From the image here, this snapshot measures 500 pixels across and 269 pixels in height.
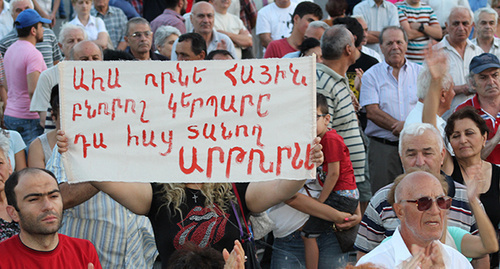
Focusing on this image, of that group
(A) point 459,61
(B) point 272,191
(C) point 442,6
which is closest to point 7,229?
(B) point 272,191

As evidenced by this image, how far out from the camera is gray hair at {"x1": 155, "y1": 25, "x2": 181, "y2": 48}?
8602 millimetres

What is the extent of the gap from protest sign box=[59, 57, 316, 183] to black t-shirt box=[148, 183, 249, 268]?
8.7 inches

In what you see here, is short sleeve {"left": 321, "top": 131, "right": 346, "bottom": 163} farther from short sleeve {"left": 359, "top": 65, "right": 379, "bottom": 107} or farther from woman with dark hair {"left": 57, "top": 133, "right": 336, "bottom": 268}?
short sleeve {"left": 359, "top": 65, "right": 379, "bottom": 107}

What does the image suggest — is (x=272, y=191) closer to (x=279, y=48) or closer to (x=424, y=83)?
(x=424, y=83)

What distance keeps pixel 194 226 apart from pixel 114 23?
6357 millimetres

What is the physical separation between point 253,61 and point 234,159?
539 mm

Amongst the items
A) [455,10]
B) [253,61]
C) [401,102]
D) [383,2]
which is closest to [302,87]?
[253,61]

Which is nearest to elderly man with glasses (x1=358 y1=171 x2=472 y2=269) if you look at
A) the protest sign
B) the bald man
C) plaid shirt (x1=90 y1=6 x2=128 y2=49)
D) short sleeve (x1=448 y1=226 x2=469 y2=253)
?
short sleeve (x1=448 y1=226 x2=469 y2=253)

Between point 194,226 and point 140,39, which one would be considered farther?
point 140,39

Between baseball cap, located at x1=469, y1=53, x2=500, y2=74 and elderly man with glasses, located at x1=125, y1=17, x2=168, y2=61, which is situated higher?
elderly man with glasses, located at x1=125, y1=17, x2=168, y2=61

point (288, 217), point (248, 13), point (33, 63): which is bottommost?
point (288, 217)

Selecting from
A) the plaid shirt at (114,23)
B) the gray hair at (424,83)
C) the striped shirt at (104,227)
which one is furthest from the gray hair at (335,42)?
the plaid shirt at (114,23)

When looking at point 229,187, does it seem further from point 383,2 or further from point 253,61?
point 383,2

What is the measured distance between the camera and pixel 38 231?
405cm
